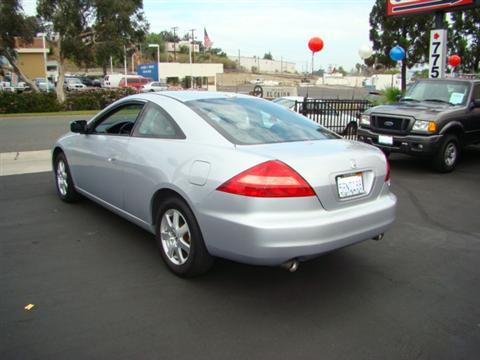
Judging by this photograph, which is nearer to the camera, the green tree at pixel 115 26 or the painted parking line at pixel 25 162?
the painted parking line at pixel 25 162

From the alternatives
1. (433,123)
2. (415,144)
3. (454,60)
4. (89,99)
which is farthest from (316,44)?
(89,99)

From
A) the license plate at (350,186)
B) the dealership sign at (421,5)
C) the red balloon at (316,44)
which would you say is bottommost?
the license plate at (350,186)

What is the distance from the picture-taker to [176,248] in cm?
389

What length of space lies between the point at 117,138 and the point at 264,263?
7.59 feet

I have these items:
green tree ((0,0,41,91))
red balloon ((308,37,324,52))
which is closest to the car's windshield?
red balloon ((308,37,324,52))

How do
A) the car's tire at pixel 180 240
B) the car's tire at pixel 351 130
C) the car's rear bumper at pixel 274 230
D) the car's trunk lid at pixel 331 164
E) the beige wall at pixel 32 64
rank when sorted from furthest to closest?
1. the beige wall at pixel 32 64
2. the car's tire at pixel 351 130
3. the car's tire at pixel 180 240
4. the car's trunk lid at pixel 331 164
5. the car's rear bumper at pixel 274 230

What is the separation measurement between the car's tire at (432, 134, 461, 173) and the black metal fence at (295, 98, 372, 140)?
136 inches

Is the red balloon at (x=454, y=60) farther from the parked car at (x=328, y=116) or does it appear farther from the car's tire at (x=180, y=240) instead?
the car's tire at (x=180, y=240)

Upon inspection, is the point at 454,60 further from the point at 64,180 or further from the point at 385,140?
the point at 64,180

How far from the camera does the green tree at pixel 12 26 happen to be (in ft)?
74.7

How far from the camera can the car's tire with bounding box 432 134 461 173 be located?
848cm

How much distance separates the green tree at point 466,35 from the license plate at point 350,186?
22.9 m

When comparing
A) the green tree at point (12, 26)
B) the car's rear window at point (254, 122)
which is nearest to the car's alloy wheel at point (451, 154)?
the car's rear window at point (254, 122)

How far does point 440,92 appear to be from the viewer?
31.1 feet
